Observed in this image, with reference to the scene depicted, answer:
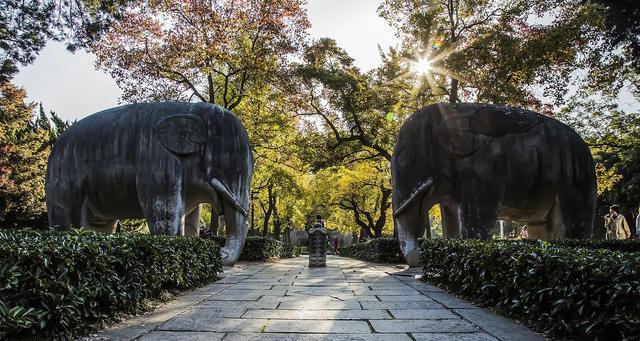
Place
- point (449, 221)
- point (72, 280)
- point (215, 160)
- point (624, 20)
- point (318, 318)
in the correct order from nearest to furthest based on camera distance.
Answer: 1. point (72, 280)
2. point (318, 318)
3. point (624, 20)
4. point (215, 160)
5. point (449, 221)

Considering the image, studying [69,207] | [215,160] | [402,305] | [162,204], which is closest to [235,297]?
[402,305]

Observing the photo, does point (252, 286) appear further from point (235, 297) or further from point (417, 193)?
point (417, 193)

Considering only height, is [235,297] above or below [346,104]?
below

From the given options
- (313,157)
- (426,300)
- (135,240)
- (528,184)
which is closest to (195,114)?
(135,240)

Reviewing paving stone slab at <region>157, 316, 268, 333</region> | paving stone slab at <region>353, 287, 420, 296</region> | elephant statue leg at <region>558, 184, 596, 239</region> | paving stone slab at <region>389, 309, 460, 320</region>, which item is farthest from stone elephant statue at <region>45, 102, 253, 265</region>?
elephant statue leg at <region>558, 184, 596, 239</region>

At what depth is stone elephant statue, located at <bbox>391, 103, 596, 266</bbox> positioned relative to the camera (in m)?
8.80

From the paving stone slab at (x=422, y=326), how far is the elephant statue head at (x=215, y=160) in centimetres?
516

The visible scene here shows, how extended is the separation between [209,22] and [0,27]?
798cm

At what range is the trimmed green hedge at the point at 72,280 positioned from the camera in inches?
122

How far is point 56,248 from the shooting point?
3561 millimetres

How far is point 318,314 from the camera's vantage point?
488 cm

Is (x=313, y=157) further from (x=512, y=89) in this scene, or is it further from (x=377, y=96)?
(x=512, y=89)

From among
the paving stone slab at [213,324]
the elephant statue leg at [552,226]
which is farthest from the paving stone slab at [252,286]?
the elephant statue leg at [552,226]

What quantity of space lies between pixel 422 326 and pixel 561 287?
1234mm
